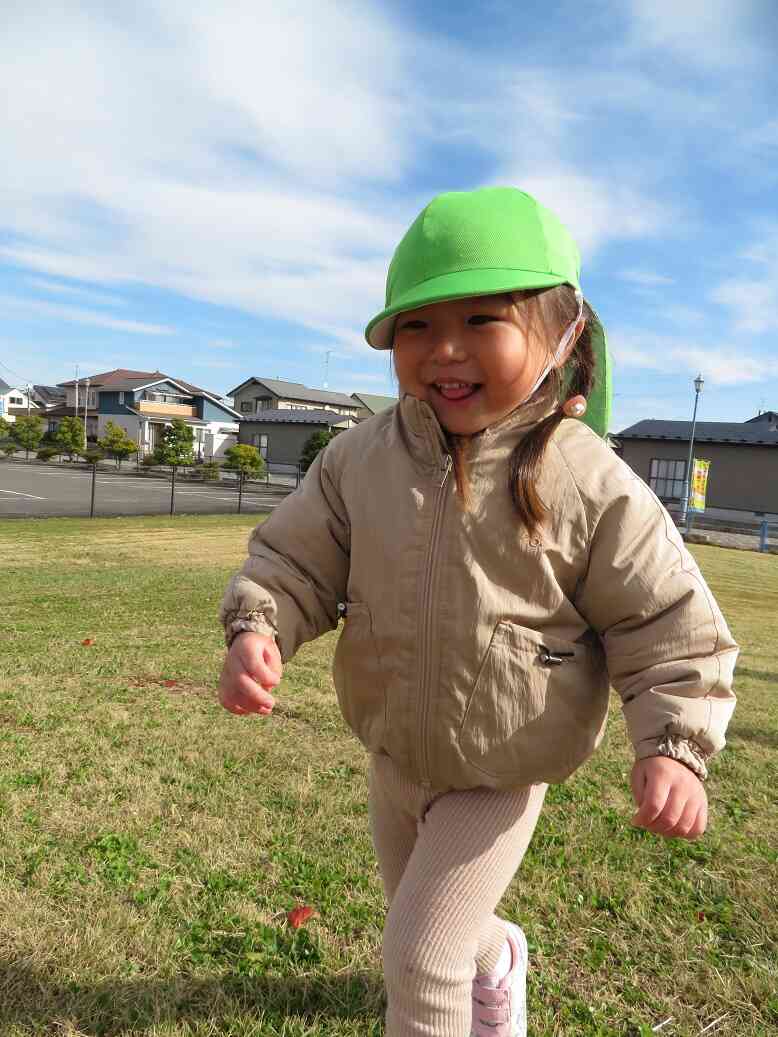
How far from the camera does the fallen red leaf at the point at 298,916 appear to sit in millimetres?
2384

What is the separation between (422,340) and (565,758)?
3.04 ft

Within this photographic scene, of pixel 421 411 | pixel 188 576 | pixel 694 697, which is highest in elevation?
pixel 421 411

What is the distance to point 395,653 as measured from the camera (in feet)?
5.54

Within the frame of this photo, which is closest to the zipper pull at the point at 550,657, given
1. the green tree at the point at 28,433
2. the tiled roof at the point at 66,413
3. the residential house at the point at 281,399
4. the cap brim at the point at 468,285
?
the cap brim at the point at 468,285

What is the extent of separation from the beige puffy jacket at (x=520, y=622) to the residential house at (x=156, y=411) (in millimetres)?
62518

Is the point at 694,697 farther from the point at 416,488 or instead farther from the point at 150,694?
the point at 150,694

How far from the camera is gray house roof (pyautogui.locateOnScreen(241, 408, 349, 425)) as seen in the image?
56625 mm

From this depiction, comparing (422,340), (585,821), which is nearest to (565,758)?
(422,340)

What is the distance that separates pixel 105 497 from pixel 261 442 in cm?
3568

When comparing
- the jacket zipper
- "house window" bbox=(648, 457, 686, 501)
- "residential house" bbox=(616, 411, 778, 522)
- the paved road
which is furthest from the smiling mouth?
"house window" bbox=(648, 457, 686, 501)

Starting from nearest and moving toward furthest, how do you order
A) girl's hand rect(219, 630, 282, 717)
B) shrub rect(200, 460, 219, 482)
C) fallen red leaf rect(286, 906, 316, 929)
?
girl's hand rect(219, 630, 282, 717), fallen red leaf rect(286, 906, 316, 929), shrub rect(200, 460, 219, 482)

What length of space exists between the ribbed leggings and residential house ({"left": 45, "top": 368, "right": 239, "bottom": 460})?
205ft

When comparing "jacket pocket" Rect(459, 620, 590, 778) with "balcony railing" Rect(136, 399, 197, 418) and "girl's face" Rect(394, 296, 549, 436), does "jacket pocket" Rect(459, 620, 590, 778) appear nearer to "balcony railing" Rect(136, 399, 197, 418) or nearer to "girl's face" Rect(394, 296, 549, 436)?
"girl's face" Rect(394, 296, 549, 436)

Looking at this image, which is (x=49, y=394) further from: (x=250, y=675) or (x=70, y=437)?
(x=250, y=675)
